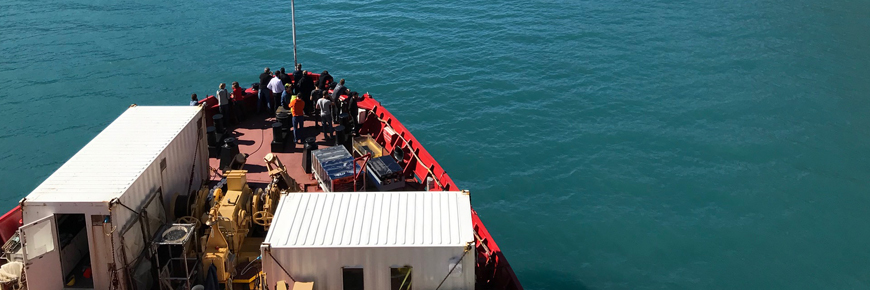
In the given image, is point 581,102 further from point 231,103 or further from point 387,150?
point 231,103

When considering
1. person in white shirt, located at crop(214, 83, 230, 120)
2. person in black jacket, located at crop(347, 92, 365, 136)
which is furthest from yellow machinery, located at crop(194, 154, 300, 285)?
person in white shirt, located at crop(214, 83, 230, 120)

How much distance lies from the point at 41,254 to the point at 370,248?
6054mm

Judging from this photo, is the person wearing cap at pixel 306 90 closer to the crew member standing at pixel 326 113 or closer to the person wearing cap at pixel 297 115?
the person wearing cap at pixel 297 115

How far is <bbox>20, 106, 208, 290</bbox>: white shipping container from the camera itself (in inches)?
527

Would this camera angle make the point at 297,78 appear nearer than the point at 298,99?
No

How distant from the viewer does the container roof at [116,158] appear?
13675mm

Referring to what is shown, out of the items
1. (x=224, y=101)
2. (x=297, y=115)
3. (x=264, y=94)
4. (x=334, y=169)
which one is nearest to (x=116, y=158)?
(x=334, y=169)

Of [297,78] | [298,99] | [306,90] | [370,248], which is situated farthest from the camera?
[297,78]

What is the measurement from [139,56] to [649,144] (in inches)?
1218

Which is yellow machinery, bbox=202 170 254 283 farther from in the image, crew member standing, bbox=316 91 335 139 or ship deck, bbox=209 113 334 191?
crew member standing, bbox=316 91 335 139

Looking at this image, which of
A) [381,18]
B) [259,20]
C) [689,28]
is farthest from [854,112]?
[259,20]

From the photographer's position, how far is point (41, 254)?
44.2 feet

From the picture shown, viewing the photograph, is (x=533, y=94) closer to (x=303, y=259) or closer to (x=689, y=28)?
(x=689, y=28)

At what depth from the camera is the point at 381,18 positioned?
50.6 m
